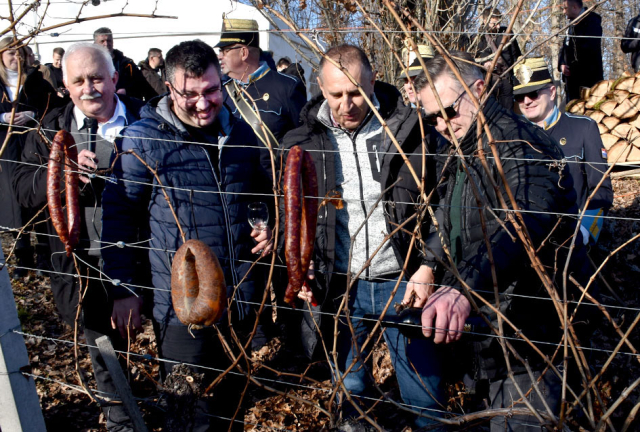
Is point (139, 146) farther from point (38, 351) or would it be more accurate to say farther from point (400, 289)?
point (38, 351)

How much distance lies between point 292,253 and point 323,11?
4.05 metres

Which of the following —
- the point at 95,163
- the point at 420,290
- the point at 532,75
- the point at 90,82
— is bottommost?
the point at 420,290

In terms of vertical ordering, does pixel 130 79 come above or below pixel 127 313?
above

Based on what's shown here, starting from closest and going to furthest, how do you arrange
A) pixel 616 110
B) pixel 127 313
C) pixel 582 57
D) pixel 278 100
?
pixel 127 313, pixel 278 100, pixel 616 110, pixel 582 57

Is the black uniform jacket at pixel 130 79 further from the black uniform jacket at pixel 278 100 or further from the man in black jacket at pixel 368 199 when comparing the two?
the man in black jacket at pixel 368 199

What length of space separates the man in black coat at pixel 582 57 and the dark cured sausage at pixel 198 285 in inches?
238

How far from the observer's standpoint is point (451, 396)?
3590 mm

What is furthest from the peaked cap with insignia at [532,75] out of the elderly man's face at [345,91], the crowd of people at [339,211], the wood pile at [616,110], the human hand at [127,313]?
the wood pile at [616,110]

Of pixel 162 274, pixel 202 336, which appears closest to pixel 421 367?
pixel 202 336

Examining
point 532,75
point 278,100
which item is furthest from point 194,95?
point 532,75

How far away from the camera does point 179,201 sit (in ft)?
7.96

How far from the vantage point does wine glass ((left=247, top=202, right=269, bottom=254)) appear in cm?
249

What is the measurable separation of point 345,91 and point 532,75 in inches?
74.8

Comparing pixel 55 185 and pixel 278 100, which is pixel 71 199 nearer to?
pixel 55 185
